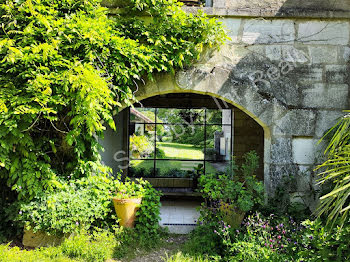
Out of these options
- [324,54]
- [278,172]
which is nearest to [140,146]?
[278,172]

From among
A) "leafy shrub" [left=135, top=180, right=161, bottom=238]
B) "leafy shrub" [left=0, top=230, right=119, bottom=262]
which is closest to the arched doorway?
"leafy shrub" [left=135, top=180, right=161, bottom=238]

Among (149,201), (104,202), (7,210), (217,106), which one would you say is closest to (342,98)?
(149,201)

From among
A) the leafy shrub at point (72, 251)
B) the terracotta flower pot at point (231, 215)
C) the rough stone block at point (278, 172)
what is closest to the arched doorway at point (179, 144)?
the terracotta flower pot at point (231, 215)

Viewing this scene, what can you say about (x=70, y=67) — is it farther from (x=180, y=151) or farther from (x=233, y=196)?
(x=180, y=151)

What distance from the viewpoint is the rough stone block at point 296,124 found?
4242 millimetres

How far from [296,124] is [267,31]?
4.12 feet

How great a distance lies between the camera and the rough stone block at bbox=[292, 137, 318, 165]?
4.24 m

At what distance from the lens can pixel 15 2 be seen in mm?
3832

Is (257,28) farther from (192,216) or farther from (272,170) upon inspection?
(192,216)

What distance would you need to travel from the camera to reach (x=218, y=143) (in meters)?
9.52

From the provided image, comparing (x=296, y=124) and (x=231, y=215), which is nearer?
(x=231, y=215)

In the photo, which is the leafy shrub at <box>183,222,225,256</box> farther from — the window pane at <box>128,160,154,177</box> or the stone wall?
the window pane at <box>128,160,154,177</box>

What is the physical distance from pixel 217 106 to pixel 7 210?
525cm

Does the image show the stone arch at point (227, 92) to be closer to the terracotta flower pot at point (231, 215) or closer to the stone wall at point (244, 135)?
the terracotta flower pot at point (231, 215)
